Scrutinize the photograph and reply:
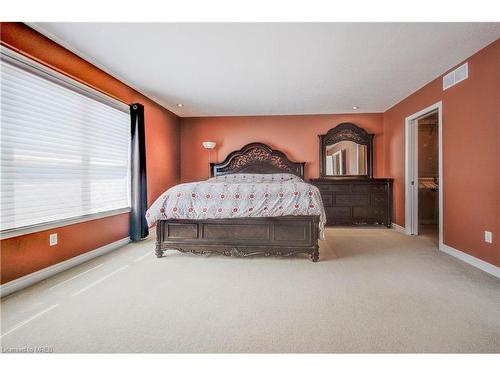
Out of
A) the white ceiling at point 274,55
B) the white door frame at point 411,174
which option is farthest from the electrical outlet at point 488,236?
the white ceiling at point 274,55

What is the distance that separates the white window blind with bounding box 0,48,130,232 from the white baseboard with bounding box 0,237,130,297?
481mm

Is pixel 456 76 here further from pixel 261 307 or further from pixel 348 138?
pixel 261 307

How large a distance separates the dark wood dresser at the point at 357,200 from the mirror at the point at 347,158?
0.43 m

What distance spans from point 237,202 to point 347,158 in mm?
3392

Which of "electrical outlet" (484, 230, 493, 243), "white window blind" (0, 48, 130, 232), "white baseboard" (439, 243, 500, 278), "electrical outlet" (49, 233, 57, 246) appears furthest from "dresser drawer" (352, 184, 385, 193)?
"electrical outlet" (49, 233, 57, 246)

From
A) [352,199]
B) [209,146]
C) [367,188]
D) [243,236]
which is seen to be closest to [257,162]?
[209,146]

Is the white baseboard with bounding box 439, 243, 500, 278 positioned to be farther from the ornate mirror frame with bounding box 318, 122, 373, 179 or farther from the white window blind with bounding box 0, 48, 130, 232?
the white window blind with bounding box 0, 48, 130, 232

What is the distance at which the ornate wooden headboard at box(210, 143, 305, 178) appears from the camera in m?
5.22

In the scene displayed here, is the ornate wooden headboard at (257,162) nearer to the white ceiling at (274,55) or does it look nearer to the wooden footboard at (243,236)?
the white ceiling at (274,55)

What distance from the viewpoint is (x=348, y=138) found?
521 cm

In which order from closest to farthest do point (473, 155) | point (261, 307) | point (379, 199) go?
point (261, 307) → point (473, 155) → point (379, 199)
